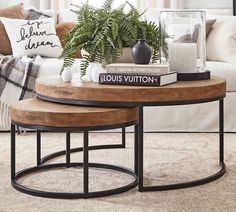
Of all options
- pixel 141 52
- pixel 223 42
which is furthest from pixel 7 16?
pixel 141 52

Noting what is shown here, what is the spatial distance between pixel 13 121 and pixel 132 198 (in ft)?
1.90

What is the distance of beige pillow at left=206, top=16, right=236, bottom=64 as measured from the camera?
407cm

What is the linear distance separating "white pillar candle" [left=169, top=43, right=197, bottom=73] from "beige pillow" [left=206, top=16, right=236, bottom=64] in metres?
1.40

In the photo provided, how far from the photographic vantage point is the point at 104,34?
2.56 m

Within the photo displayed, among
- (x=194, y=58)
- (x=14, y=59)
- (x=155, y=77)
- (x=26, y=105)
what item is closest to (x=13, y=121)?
(x=26, y=105)

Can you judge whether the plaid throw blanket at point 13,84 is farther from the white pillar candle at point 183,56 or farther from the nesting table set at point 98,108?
the white pillar candle at point 183,56

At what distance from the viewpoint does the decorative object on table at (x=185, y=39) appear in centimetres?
267

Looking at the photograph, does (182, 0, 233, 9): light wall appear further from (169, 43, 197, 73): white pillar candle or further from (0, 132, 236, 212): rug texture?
(169, 43, 197, 73): white pillar candle

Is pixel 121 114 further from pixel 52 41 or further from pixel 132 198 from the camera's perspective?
pixel 52 41

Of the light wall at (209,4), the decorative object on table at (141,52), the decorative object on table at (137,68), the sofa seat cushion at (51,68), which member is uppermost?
the light wall at (209,4)


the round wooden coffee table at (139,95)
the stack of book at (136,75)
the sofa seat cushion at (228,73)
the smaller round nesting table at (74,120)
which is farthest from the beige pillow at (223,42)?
the smaller round nesting table at (74,120)

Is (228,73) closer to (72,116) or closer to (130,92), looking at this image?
(130,92)

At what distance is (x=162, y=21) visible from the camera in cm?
279

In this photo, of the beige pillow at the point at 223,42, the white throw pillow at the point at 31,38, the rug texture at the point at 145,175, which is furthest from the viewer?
the white throw pillow at the point at 31,38
